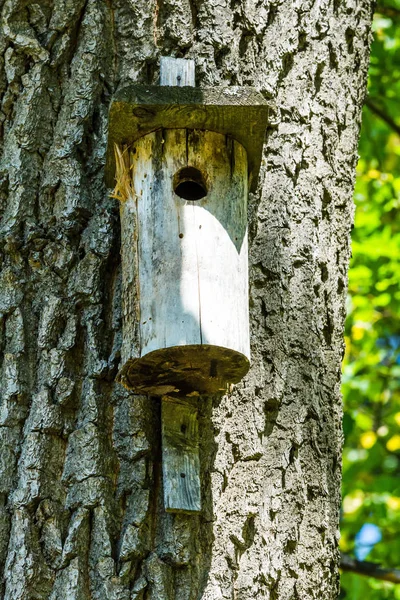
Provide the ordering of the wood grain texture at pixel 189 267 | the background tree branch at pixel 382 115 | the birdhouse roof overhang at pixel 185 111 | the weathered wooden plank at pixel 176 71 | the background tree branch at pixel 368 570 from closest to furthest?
the wood grain texture at pixel 189 267, the birdhouse roof overhang at pixel 185 111, the weathered wooden plank at pixel 176 71, the background tree branch at pixel 368 570, the background tree branch at pixel 382 115

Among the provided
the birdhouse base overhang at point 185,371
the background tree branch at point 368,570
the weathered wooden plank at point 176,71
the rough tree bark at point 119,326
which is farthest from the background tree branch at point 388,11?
the birdhouse base overhang at point 185,371

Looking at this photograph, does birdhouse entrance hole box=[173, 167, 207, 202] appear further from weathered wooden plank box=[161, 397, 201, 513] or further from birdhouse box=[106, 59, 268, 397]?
weathered wooden plank box=[161, 397, 201, 513]

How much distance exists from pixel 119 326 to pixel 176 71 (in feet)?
2.20

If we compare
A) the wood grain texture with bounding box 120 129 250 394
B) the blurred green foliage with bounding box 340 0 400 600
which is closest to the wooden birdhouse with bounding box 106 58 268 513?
the wood grain texture with bounding box 120 129 250 394

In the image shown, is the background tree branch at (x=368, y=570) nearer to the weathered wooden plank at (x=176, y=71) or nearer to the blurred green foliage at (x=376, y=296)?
the blurred green foliage at (x=376, y=296)

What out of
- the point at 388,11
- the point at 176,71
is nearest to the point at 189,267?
the point at 176,71

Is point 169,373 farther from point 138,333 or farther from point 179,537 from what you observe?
point 179,537

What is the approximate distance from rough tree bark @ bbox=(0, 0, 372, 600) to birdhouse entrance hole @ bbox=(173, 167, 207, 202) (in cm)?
22

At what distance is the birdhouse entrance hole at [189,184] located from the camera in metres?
2.20

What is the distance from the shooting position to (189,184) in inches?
90.3

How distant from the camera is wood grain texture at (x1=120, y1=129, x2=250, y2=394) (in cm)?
203

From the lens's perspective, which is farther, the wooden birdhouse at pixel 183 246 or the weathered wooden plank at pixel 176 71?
the weathered wooden plank at pixel 176 71

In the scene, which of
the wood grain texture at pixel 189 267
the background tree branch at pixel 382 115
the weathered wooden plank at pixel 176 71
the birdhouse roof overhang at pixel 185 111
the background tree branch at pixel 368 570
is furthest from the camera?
the background tree branch at pixel 382 115

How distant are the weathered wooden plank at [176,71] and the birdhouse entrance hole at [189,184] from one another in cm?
26
